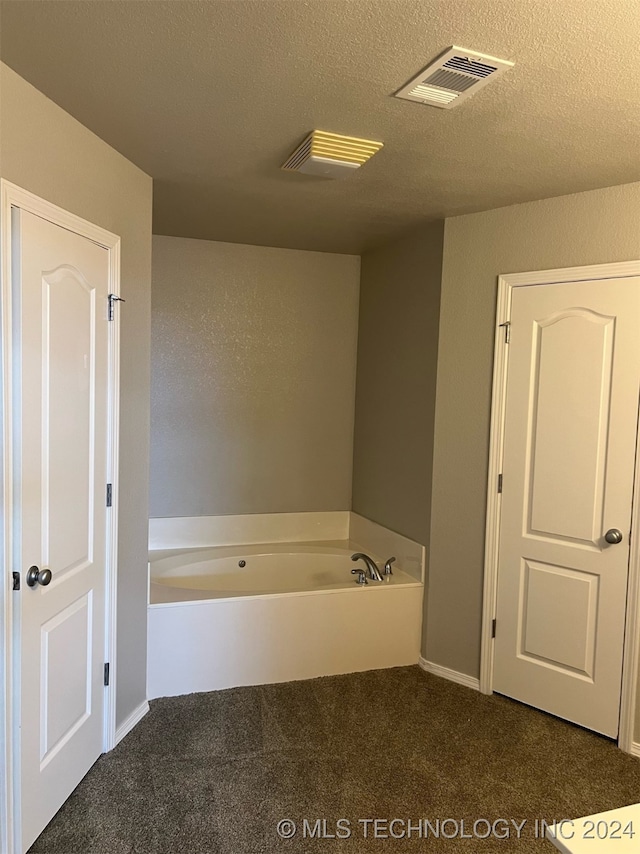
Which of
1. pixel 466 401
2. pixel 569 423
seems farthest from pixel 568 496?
pixel 466 401

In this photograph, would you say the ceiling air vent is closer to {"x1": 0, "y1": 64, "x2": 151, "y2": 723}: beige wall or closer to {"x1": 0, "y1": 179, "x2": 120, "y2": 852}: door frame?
{"x1": 0, "y1": 64, "x2": 151, "y2": 723}: beige wall

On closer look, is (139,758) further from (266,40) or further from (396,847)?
(266,40)

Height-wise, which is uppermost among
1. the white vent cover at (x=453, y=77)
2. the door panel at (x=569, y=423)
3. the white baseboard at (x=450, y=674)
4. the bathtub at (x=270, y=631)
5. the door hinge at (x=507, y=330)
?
the white vent cover at (x=453, y=77)

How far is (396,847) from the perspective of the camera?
6.82 feet

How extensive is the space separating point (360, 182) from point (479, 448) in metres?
1.44

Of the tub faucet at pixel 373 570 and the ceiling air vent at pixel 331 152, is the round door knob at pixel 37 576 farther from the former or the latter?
the tub faucet at pixel 373 570

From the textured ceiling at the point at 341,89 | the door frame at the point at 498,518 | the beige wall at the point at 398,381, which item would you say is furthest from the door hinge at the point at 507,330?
the textured ceiling at the point at 341,89

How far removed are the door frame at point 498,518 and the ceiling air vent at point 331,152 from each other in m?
1.08

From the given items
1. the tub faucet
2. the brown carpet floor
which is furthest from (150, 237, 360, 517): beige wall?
the brown carpet floor

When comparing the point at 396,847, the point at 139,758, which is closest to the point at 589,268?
the point at 396,847

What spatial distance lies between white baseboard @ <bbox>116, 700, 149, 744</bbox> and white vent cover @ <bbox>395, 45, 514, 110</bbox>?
2.68m

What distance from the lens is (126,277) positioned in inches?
101

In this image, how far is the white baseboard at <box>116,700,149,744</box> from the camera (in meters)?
2.62

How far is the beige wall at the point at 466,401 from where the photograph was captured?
300 cm
